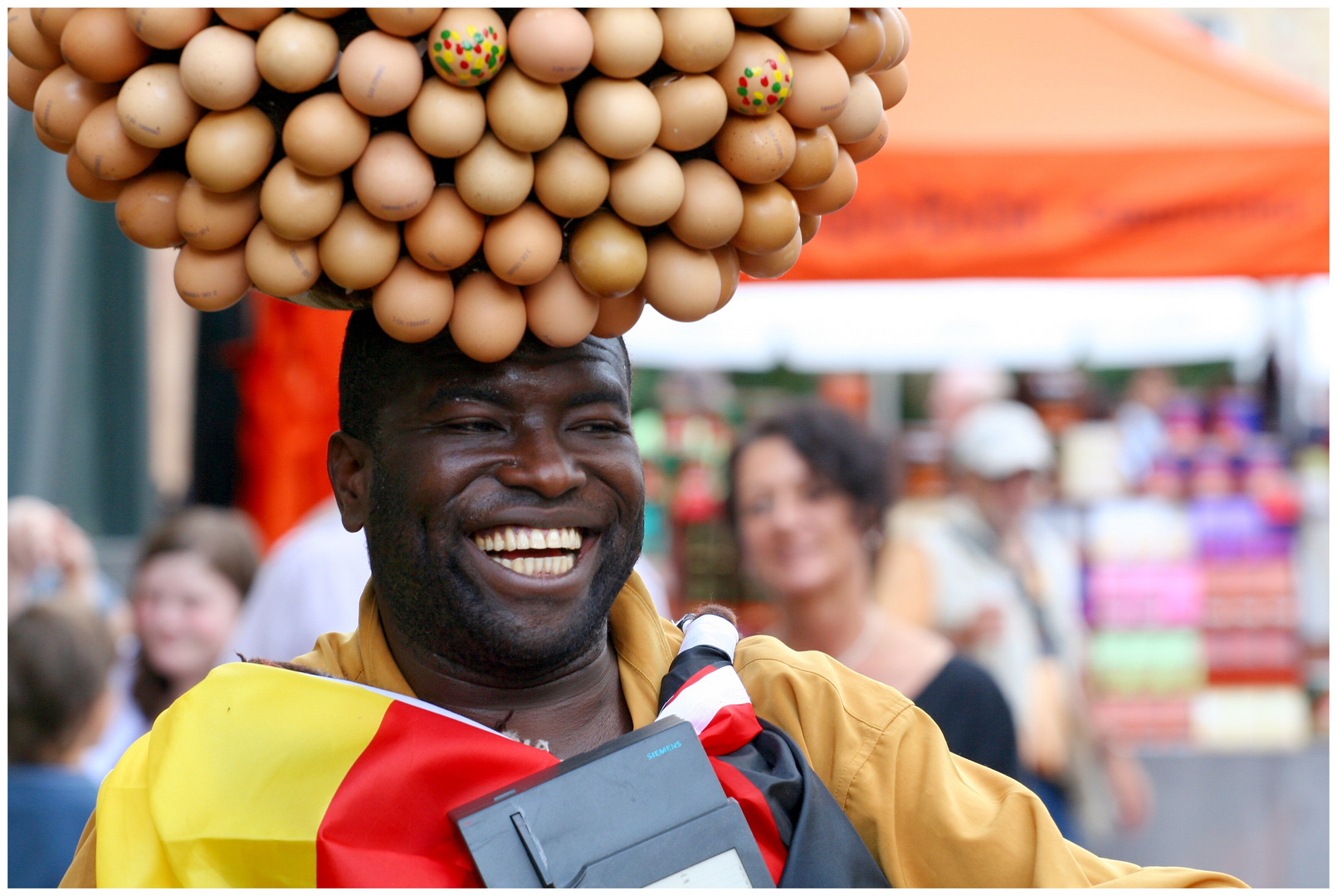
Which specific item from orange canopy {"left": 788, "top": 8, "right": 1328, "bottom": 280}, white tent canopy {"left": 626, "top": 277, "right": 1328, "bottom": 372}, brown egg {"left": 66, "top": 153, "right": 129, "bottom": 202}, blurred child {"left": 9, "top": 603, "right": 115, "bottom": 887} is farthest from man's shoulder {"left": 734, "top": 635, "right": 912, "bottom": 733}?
white tent canopy {"left": 626, "top": 277, "right": 1328, "bottom": 372}

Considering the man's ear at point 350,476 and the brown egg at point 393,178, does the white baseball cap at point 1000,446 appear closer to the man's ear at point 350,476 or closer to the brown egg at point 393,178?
the man's ear at point 350,476

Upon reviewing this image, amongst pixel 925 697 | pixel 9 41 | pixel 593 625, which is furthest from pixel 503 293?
pixel 925 697

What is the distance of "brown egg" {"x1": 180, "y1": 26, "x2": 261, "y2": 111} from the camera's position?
1.58 metres

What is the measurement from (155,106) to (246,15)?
0.52 ft

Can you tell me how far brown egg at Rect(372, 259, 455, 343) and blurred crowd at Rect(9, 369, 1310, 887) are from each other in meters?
1.68

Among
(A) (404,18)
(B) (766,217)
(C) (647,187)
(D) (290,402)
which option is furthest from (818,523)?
(A) (404,18)

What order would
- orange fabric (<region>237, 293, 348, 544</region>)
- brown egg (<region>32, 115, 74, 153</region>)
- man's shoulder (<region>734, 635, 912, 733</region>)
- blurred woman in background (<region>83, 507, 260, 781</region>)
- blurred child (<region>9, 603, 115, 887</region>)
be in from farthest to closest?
1. blurred woman in background (<region>83, 507, 260, 781</region>)
2. orange fabric (<region>237, 293, 348, 544</region>)
3. blurred child (<region>9, 603, 115, 887</region>)
4. man's shoulder (<region>734, 635, 912, 733</region>)
5. brown egg (<region>32, 115, 74, 153</region>)

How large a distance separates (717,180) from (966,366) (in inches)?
212

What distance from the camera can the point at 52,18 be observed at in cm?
167

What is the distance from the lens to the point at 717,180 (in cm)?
173

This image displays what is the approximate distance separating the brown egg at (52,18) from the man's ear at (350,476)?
694 mm

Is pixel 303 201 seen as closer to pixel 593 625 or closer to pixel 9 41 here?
pixel 9 41

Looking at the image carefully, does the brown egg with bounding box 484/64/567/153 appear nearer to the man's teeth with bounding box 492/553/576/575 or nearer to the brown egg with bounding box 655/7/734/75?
the brown egg with bounding box 655/7/734/75

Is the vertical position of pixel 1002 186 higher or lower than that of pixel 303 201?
higher
